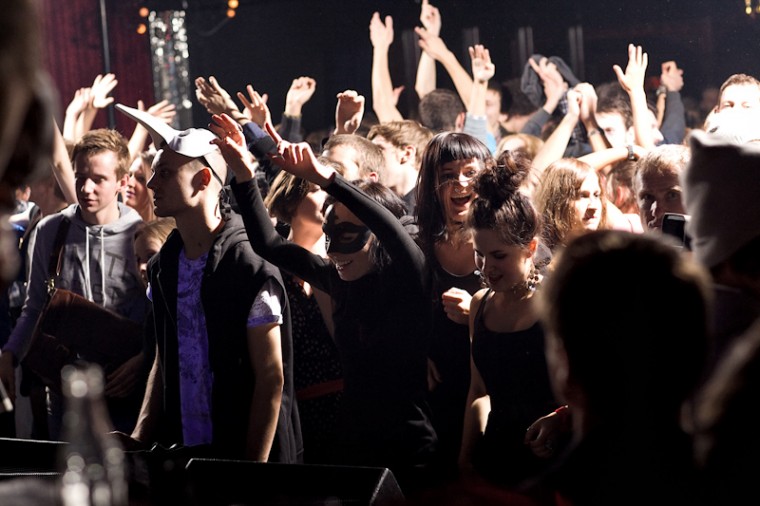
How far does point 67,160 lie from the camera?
4746 millimetres

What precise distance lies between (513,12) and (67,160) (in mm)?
2621

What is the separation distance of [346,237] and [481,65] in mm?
2739

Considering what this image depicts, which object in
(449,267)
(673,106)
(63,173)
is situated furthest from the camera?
(673,106)

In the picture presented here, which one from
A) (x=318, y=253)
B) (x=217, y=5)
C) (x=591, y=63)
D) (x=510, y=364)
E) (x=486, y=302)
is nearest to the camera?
(x=510, y=364)

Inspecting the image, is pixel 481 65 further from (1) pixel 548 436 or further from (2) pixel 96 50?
(1) pixel 548 436

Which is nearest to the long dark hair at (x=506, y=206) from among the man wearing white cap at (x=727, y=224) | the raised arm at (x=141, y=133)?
the man wearing white cap at (x=727, y=224)

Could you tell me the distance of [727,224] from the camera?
1.80 metres

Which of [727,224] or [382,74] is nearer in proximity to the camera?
[727,224]

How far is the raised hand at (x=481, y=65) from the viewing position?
5.65 metres

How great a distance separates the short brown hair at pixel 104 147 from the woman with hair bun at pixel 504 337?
1.85m

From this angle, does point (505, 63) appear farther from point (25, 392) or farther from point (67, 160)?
point (25, 392)

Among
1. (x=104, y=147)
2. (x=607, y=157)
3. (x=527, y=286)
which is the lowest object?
(x=527, y=286)

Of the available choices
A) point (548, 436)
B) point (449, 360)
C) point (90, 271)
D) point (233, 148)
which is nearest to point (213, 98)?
point (90, 271)

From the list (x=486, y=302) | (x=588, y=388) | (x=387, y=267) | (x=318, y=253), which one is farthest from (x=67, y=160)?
(x=588, y=388)
